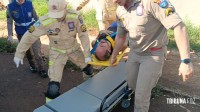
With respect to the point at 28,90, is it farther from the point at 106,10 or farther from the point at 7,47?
the point at 106,10

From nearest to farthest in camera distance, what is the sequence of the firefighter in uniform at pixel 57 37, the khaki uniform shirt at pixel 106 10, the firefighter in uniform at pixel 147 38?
the firefighter in uniform at pixel 147 38 → the firefighter in uniform at pixel 57 37 → the khaki uniform shirt at pixel 106 10

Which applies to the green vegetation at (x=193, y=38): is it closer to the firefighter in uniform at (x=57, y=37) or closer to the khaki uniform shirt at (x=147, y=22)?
the firefighter in uniform at (x=57, y=37)

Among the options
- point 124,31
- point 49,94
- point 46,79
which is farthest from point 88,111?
point 46,79

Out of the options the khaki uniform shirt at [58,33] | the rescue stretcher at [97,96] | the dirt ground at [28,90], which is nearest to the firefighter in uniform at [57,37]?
the khaki uniform shirt at [58,33]

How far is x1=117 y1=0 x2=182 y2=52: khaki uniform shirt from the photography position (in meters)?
3.04

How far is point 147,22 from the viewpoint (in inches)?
128

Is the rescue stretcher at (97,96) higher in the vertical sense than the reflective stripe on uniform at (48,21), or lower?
lower

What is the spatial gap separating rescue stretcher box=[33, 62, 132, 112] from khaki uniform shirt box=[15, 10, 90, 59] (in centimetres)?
58

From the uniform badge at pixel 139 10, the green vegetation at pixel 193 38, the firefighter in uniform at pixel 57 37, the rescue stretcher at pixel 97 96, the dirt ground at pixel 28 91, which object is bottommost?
the dirt ground at pixel 28 91

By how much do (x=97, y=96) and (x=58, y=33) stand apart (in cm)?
108

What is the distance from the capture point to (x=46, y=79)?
549 cm

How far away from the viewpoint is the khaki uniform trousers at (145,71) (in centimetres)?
346

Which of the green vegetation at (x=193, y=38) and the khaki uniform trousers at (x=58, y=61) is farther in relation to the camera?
the green vegetation at (x=193, y=38)

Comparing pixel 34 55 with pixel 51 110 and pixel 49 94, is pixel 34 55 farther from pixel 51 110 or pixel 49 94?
pixel 51 110
